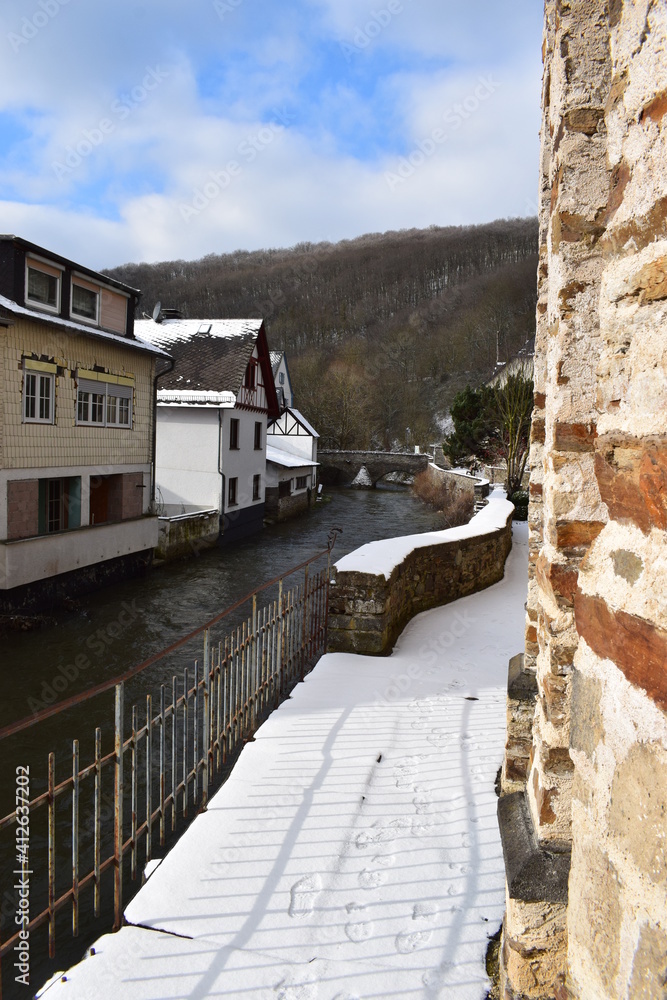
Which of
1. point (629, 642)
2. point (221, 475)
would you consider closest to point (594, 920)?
point (629, 642)

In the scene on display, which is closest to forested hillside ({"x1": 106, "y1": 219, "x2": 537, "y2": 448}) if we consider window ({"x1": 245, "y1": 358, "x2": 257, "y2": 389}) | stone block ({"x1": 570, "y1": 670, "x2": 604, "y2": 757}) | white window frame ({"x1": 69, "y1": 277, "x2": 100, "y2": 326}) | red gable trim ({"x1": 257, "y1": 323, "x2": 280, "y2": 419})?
red gable trim ({"x1": 257, "y1": 323, "x2": 280, "y2": 419})

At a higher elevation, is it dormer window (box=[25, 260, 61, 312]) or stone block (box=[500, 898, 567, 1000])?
dormer window (box=[25, 260, 61, 312])

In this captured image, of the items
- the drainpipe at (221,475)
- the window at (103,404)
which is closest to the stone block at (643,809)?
the window at (103,404)

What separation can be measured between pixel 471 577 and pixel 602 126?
8502 mm

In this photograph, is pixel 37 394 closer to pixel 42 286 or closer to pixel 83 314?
pixel 42 286

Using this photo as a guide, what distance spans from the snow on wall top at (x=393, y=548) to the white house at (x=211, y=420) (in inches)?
458

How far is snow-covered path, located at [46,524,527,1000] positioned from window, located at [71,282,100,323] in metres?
11.9

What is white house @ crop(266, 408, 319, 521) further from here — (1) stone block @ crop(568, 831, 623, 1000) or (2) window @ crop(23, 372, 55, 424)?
(1) stone block @ crop(568, 831, 623, 1000)

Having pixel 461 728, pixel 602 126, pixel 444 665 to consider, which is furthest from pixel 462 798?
pixel 602 126

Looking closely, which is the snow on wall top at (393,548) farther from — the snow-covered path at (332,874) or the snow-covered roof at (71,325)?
the snow-covered roof at (71,325)

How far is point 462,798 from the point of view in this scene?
432 cm

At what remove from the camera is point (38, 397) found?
13094mm

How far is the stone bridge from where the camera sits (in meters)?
44.4

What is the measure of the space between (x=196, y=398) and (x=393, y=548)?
14.8m
